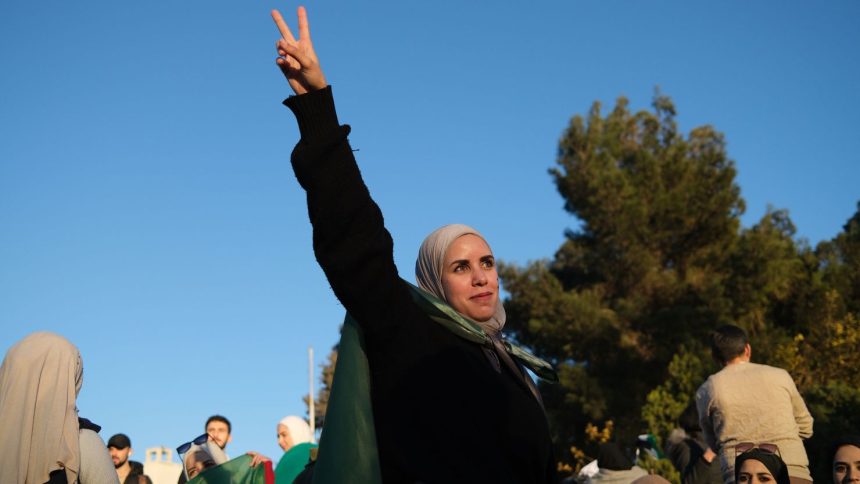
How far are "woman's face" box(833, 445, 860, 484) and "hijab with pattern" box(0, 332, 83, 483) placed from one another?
4.38 metres

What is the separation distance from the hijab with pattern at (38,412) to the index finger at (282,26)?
2.64m

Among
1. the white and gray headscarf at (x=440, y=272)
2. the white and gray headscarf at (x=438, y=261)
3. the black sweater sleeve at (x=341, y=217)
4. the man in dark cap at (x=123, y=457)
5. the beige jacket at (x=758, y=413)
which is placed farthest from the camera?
the man in dark cap at (x=123, y=457)

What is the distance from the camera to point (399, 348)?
282 cm

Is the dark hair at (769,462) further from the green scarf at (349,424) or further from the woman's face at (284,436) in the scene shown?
the woman's face at (284,436)

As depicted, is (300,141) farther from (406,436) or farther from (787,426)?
(787,426)

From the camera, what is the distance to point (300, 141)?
2.72 metres

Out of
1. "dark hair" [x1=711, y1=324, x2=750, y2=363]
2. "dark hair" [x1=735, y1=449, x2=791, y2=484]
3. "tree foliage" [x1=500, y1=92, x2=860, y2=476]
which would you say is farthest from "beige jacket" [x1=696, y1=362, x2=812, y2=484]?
"tree foliage" [x1=500, y1=92, x2=860, y2=476]

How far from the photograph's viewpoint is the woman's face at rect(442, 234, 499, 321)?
342 cm

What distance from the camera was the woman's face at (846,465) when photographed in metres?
5.88

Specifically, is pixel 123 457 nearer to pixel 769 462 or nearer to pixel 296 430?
pixel 296 430

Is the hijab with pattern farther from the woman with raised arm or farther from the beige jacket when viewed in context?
the beige jacket

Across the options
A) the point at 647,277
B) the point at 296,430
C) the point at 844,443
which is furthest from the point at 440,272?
the point at 647,277

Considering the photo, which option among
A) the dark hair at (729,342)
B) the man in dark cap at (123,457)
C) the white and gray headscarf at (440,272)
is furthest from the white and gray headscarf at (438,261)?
the man in dark cap at (123,457)

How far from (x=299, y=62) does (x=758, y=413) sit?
176 inches
